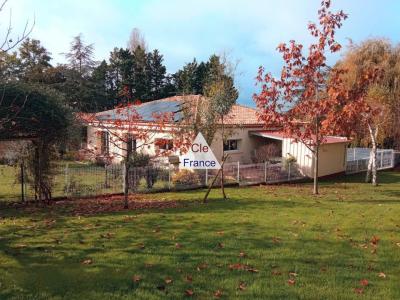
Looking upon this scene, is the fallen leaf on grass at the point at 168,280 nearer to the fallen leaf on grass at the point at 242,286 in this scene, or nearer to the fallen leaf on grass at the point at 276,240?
→ the fallen leaf on grass at the point at 242,286

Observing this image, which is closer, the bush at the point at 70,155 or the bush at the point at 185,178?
the bush at the point at 70,155

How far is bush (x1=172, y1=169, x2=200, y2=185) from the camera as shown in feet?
60.7

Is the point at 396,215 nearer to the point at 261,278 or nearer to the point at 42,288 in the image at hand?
the point at 261,278

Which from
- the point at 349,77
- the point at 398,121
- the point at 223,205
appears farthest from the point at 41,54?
the point at 223,205

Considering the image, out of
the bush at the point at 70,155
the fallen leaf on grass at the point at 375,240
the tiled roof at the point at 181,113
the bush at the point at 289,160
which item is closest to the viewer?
the fallen leaf on grass at the point at 375,240

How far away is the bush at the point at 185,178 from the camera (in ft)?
60.7

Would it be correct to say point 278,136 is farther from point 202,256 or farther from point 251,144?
point 202,256

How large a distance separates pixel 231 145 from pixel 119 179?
38.6 feet

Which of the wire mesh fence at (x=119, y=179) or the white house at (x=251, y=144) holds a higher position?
the white house at (x=251, y=144)

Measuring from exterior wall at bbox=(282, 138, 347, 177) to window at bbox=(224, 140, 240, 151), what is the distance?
3532 millimetres

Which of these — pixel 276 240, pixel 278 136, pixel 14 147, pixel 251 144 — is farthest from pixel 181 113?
pixel 276 240

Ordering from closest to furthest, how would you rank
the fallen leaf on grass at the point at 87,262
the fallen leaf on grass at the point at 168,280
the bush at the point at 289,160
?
the fallen leaf on grass at the point at 168,280
the fallen leaf on grass at the point at 87,262
the bush at the point at 289,160

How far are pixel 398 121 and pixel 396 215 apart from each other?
68.1 ft

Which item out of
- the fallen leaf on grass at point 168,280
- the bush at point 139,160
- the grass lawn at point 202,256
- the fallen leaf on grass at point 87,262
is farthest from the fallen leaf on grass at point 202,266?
Result: the bush at point 139,160
